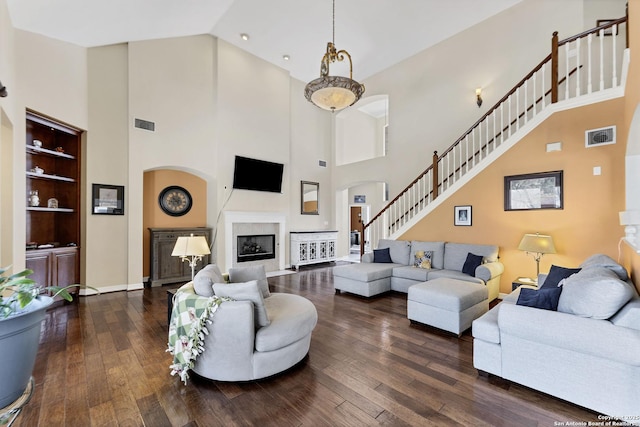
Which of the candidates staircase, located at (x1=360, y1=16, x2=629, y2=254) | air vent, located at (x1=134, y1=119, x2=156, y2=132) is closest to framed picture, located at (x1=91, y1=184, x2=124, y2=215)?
air vent, located at (x1=134, y1=119, x2=156, y2=132)

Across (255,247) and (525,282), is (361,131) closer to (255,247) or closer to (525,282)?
(255,247)

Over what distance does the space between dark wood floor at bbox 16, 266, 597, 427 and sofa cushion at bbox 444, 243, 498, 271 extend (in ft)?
5.88

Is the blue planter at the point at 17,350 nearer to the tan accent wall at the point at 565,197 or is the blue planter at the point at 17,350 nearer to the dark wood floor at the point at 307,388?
the dark wood floor at the point at 307,388

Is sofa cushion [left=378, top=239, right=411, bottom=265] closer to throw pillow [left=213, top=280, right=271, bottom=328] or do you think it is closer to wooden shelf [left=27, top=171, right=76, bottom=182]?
throw pillow [left=213, top=280, right=271, bottom=328]

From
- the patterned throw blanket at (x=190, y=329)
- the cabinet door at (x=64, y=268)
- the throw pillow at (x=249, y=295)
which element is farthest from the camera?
the cabinet door at (x=64, y=268)

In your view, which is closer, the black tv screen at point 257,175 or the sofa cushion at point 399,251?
the sofa cushion at point 399,251

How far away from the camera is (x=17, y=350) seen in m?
1.06

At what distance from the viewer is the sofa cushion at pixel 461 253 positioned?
4.59 meters

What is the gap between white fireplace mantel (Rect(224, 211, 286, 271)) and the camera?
6.41 m

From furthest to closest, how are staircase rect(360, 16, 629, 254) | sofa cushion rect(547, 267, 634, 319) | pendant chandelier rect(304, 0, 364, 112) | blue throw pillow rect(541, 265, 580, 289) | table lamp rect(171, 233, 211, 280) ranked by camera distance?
staircase rect(360, 16, 629, 254) → pendant chandelier rect(304, 0, 364, 112) → table lamp rect(171, 233, 211, 280) → blue throw pillow rect(541, 265, 580, 289) → sofa cushion rect(547, 267, 634, 319)

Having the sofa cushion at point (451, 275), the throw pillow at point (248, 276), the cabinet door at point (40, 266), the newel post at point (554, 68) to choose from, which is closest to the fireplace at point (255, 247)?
the cabinet door at point (40, 266)

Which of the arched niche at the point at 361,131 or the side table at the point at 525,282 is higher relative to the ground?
the arched niche at the point at 361,131

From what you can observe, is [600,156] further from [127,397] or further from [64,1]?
[64,1]

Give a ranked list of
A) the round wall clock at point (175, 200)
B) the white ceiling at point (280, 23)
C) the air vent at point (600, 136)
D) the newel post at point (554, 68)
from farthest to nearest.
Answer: the round wall clock at point (175, 200) → the newel post at point (554, 68) → the white ceiling at point (280, 23) → the air vent at point (600, 136)
